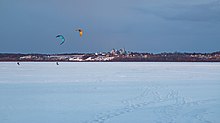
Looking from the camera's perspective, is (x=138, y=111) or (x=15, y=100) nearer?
(x=138, y=111)

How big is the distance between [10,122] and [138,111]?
2.22m

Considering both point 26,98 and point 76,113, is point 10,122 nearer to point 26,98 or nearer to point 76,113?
point 76,113

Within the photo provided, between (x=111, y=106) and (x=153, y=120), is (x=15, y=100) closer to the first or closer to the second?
(x=111, y=106)

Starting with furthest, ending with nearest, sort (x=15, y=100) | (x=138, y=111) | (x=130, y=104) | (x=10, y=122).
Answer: (x=15, y=100) < (x=130, y=104) < (x=138, y=111) < (x=10, y=122)

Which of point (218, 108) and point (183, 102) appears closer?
point (218, 108)

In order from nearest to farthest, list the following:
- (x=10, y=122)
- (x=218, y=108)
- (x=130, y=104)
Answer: (x=10, y=122) → (x=218, y=108) → (x=130, y=104)

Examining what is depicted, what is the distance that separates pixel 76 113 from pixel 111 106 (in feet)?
3.50

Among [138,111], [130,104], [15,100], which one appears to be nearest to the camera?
[138,111]

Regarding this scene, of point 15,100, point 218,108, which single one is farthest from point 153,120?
point 15,100

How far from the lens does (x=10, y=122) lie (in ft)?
17.6

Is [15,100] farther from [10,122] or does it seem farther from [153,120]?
[153,120]

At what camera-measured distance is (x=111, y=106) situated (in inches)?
283

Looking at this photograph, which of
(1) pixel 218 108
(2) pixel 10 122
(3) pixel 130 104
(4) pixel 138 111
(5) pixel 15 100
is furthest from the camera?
(5) pixel 15 100

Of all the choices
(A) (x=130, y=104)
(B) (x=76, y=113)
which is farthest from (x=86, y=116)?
(A) (x=130, y=104)
